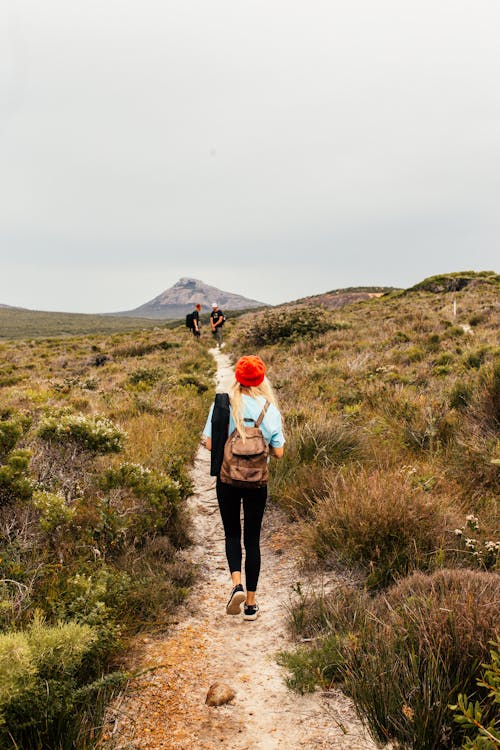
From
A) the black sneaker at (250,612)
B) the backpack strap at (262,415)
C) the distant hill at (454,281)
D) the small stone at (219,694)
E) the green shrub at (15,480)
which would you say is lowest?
the black sneaker at (250,612)

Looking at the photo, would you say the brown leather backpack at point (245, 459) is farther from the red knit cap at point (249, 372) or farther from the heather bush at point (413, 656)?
the heather bush at point (413, 656)

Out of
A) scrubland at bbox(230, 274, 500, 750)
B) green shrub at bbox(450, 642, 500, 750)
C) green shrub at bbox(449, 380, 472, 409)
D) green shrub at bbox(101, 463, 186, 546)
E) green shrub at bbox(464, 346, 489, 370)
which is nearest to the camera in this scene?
green shrub at bbox(450, 642, 500, 750)

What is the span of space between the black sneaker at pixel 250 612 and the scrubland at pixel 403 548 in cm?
34

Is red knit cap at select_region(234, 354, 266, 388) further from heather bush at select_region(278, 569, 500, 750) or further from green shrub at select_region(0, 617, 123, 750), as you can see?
green shrub at select_region(0, 617, 123, 750)

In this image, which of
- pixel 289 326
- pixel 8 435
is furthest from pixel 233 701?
pixel 289 326

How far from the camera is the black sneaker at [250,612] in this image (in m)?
3.83

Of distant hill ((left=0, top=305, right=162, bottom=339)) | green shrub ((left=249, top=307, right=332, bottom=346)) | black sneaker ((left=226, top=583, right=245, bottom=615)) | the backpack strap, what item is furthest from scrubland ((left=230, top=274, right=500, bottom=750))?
distant hill ((left=0, top=305, right=162, bottom=339))

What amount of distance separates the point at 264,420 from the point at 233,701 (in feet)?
6.72

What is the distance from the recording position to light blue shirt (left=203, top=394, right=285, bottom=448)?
395 cm

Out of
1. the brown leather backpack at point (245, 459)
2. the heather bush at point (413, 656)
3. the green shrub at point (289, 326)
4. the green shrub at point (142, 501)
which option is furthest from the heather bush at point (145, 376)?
the heather bush at point (413, 656)

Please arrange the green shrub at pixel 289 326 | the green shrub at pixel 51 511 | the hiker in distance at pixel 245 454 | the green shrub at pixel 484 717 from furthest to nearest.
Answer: the green shrub at pixel 289 326, the hiker in distance at pixel 245 454, the green shrub at pixel 51 511, the green shrub at pixel 484 717

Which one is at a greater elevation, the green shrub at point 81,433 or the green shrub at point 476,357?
the green shrub at point 476,357

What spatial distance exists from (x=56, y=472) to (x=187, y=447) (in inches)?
127

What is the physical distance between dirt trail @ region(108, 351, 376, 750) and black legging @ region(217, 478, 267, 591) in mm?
396
